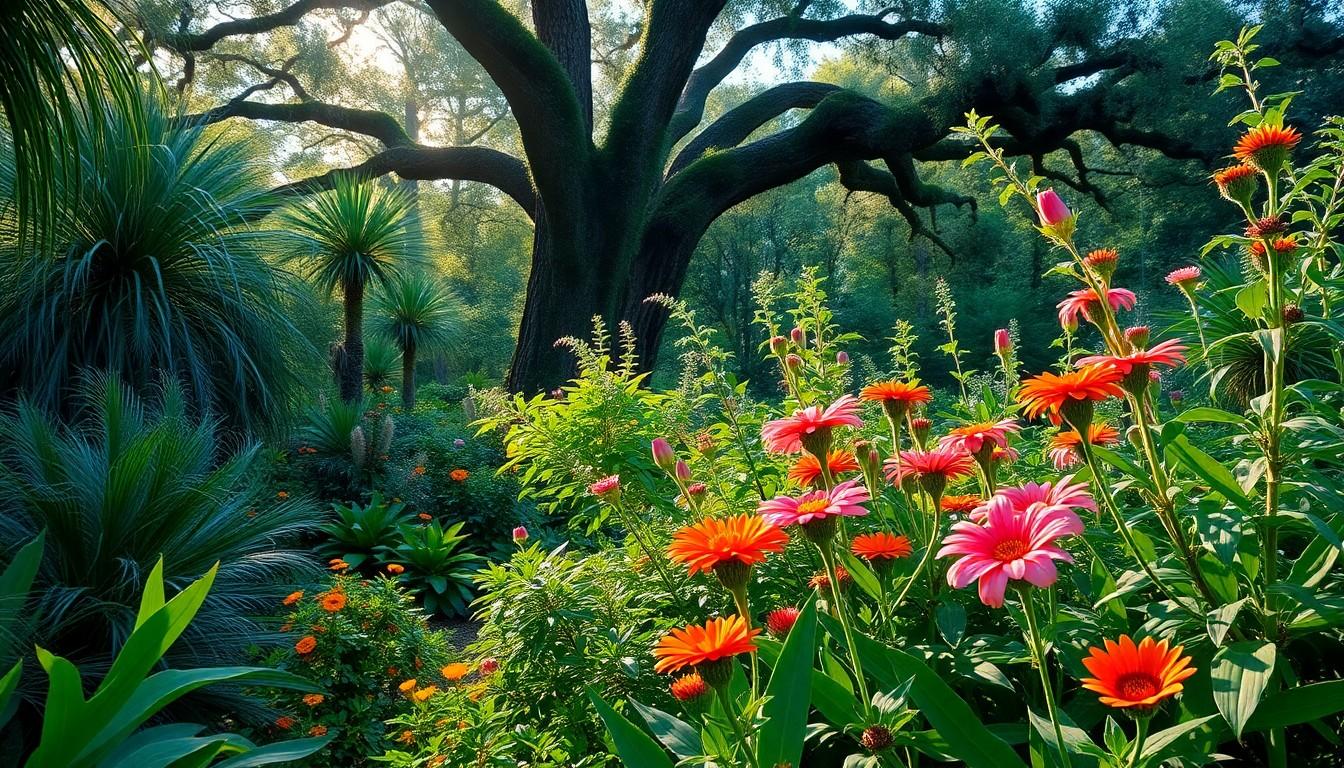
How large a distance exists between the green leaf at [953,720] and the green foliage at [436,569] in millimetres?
3496

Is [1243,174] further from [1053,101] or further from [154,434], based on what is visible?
[1053,101]

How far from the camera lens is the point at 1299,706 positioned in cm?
83

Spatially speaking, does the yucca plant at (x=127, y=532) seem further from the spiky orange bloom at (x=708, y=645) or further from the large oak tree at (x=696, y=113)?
the large oak tree at (x=696, y=113)

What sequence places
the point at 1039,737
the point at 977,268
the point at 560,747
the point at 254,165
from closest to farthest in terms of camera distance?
the point at 1039,737 → the point at 560,747 → the point at 254,165 → the point at 977,268

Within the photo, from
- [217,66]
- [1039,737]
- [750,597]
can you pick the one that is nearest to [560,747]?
[750,597]

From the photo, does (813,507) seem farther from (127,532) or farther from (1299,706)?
(127,532)

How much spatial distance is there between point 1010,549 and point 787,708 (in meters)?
0.28

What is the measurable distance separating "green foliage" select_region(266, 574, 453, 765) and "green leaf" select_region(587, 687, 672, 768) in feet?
4.86

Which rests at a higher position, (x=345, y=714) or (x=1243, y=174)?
(x=1243, y=174)

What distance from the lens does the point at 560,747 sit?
1.33 m

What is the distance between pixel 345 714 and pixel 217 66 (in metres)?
10.8

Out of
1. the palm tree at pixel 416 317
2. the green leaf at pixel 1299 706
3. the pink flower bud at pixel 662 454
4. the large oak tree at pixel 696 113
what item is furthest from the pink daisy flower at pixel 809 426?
the palm tree at pixel 416 317

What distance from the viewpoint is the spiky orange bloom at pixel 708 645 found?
0.80 meters

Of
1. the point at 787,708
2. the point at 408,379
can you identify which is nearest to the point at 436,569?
the point at 787,708
